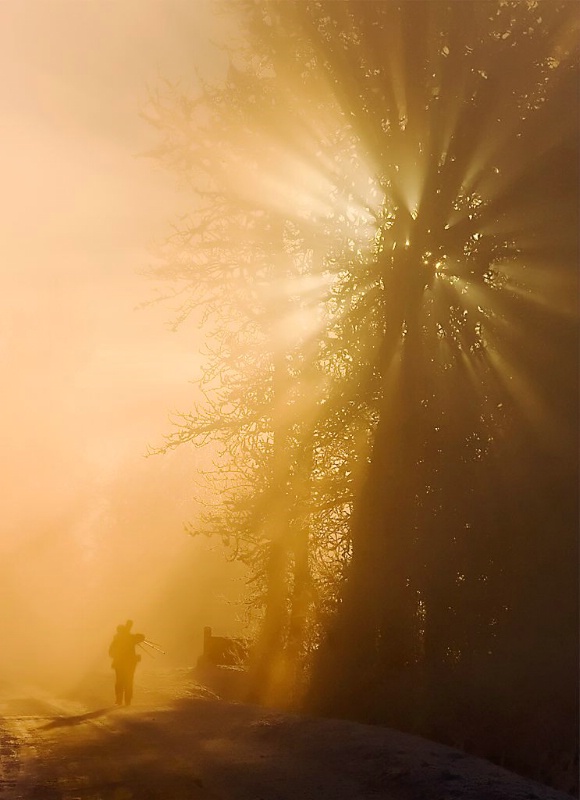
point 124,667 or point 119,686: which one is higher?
point 124,667

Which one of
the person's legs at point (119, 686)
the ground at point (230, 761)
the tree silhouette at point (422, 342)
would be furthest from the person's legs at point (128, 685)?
the tree silhouette at point (422, 342)

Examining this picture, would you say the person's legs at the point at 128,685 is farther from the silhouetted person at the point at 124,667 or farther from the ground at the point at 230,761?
the ground at the point at 230,761

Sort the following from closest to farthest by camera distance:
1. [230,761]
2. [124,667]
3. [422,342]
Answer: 1. [230,761]
2. [422,342]
3. [124,667]

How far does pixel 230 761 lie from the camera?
45.3 feet

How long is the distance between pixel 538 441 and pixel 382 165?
6496 millimetres

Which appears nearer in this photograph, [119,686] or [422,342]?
[422,342]

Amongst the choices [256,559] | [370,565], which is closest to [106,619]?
[256,559]

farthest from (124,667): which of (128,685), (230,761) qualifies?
(230,761)

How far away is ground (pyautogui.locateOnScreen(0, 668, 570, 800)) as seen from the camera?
11.8m

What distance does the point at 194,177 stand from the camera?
78.0 feet

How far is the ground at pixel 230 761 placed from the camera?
11773 mm

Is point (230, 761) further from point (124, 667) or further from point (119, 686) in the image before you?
point (119, 686)

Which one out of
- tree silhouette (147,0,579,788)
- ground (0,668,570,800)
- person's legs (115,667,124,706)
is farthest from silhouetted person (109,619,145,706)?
tree silhouette (147,0,579,788)

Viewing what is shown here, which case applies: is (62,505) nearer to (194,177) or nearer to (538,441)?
(194,177)
